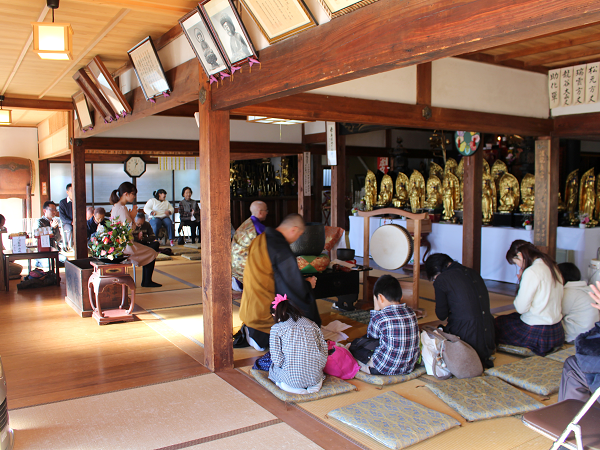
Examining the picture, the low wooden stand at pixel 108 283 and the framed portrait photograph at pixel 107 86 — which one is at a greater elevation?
the framed portrait photograph at pixel 107 86

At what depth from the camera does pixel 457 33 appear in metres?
1.83

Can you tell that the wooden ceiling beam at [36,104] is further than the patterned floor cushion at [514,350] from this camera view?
Yes

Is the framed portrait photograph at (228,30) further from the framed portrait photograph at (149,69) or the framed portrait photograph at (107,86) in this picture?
the framed portrait photograph at (107,86)

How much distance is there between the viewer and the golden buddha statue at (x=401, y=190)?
884 cm

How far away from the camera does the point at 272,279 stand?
3848 millimetres

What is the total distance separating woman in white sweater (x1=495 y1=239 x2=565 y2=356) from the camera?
3787 millimetres

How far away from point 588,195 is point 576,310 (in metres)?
3.62

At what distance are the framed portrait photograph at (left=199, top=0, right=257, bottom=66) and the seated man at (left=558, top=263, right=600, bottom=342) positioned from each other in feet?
10.3

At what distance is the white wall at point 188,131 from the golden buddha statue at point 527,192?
12.5 feet

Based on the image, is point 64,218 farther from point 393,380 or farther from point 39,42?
point 393,380

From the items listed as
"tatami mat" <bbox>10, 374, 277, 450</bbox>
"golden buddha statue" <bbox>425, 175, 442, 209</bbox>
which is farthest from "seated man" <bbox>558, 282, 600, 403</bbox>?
"golden buddha statue" <bbox>425, 175, 442, 209</bbox>

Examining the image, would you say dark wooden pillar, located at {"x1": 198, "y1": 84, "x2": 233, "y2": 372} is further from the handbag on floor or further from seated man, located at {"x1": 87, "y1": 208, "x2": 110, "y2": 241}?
seated man, located at {"x1": 87, "y1": 208, "x2": 110, "y2": 241}

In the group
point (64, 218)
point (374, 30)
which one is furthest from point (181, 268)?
point (374, 30)

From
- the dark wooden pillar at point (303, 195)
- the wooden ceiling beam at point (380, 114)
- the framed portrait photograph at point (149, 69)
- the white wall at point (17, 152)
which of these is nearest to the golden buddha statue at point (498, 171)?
the wooden ceiling beam at point (380, 114)
